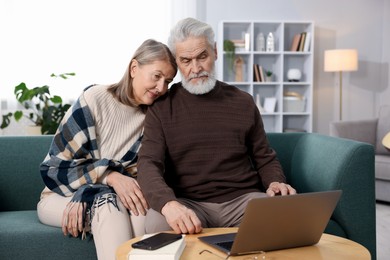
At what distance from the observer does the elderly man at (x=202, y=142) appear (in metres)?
2.10

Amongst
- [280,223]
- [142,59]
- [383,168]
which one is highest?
[142,59]

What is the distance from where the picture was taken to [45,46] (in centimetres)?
570

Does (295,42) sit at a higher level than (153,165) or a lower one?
higher

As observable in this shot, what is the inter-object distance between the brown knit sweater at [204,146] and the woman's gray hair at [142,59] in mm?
120

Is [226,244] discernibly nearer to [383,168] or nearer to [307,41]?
[383,168]

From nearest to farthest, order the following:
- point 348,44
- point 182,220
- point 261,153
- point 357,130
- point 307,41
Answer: point 182,220 < point 261,153 < point 357,130 < point 307,41 < point 348,44

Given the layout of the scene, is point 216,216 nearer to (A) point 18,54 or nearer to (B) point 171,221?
(B) point 171,221

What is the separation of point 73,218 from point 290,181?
112 centimetres

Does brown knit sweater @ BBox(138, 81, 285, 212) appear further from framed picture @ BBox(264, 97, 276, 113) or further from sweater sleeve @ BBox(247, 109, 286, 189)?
framed picture @ BBox(264, 97, 276, 113)

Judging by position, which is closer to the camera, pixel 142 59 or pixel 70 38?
pixel 142 59

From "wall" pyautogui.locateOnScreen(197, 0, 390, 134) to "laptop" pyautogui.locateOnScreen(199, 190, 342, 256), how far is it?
16.0 feet

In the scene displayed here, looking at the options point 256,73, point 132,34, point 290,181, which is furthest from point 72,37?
point 290,181

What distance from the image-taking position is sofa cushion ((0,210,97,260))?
2.07m

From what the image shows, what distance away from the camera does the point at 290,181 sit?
2.68 metres
